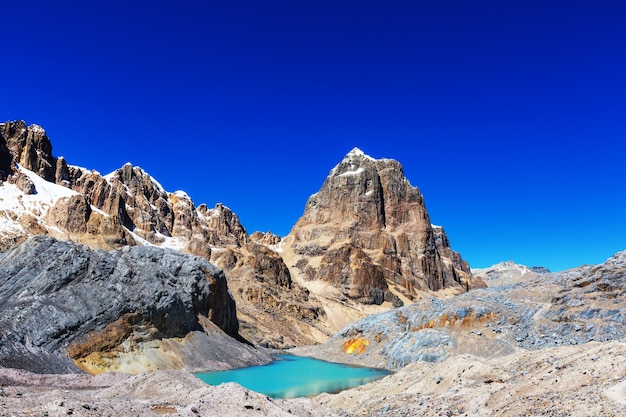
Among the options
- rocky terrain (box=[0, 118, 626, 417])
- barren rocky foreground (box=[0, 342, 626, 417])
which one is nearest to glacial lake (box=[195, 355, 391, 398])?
rocky terrain (box=[0, 118, 626, 417])

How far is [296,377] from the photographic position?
5312cm

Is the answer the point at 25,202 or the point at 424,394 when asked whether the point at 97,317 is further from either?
the point at 25,202

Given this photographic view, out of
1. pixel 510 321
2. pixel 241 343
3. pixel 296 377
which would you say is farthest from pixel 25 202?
pixel 510 321

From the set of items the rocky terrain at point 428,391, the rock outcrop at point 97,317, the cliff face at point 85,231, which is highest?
the cliff face at point 85,231

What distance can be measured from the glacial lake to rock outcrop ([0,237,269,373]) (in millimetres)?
4060

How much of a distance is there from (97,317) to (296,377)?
21.9 m

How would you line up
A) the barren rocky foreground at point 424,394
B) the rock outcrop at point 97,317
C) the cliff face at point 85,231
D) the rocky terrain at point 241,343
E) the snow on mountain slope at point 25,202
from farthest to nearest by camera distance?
the snow on mountain slope at point 25,202 < the cliff face at point 85,231 < the rock outcrop at point 97,317 < the rocky terrain at point 241,343 < the barren rocky foreground at point 424,394

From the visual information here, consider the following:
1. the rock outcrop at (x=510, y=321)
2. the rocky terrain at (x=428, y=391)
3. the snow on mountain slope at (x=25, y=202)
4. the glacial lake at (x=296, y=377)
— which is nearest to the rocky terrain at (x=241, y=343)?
the rocky terrain at (x=428, y=391)

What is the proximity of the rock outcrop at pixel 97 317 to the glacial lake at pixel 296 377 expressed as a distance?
4.06 meters

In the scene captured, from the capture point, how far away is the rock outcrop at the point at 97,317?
145 feet

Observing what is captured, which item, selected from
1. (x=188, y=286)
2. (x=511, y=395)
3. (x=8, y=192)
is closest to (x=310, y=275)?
(x=8, y=192)

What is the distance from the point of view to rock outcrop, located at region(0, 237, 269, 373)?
145ft

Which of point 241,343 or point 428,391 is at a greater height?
point 241,343

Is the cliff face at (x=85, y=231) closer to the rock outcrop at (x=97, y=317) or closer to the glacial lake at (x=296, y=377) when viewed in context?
the glacial lake at (x=296, y=377)
